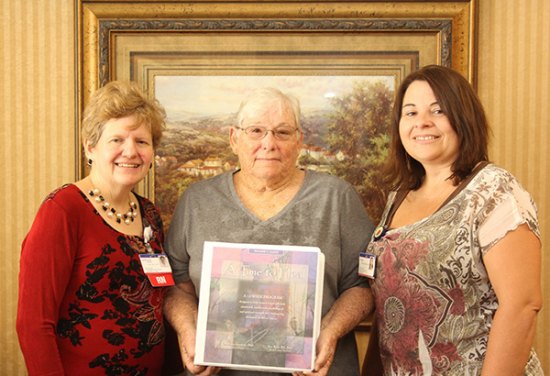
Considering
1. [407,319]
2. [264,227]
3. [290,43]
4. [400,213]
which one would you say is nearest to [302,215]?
[264,227]

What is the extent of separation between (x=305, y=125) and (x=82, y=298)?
1360 millimetres

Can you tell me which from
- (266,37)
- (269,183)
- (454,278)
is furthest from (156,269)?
(266,37)

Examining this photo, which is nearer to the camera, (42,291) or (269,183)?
(42,291)

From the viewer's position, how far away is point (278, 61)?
9.18 ft

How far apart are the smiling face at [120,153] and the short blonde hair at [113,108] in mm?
18

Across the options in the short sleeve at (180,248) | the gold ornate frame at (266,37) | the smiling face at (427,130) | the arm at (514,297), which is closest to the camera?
the arm at (514,297)

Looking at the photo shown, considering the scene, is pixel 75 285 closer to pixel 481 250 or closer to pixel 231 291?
pixel 231 291

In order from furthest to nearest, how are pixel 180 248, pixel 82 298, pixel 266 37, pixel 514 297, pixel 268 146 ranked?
pixel 266 37 < pixel 180 248 < pixel 268 146 < pixel 82 298 < pixel 514 297

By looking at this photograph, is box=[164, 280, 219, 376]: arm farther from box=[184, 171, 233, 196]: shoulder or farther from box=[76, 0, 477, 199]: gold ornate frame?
box=[76, 0, 477, 199]: gold ornate frame

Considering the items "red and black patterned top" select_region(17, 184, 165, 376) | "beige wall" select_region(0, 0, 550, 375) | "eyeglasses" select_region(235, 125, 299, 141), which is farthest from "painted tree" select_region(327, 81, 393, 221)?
"red and black patterned top" select_region(17, 184, 165, 376)

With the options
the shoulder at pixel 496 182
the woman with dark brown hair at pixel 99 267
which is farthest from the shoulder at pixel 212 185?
the shoulder at pixel 496 182

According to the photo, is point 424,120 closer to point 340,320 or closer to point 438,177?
point 438,177

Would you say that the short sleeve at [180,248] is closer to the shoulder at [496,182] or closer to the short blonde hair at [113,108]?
the short blonde hair at [113,108]

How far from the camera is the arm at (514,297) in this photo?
5.69ft
